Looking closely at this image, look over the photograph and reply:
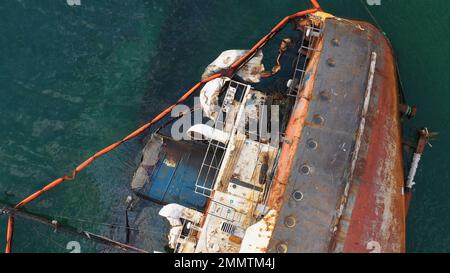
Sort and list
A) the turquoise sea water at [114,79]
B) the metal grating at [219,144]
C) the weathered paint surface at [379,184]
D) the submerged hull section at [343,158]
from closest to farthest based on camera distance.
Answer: the submerged hull section at [343,158], the weathered paint surface at [379,184], the metal grating at [219,144], the turquoise sea water at [114,79]

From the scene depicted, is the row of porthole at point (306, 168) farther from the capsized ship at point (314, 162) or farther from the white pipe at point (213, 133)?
the white pipe at point (213, 133)

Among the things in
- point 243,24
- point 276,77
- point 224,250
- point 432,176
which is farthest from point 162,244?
point 432,176

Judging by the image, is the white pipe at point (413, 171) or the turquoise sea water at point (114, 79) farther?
the turquoise sea water at point (114, 79)

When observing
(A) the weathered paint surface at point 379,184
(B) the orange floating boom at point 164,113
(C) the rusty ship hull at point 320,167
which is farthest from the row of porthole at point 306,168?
(B) the orange floating boom at point 164,113

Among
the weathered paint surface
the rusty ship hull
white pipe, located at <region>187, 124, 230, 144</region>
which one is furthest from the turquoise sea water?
the weathered paint surface

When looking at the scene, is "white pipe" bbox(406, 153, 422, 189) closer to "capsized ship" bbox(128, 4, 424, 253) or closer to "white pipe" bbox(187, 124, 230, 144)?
"capsized ship" bbox(128, 4, 424, 253)

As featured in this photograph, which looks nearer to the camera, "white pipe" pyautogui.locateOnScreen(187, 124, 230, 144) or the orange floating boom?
"white pipe" pyautogui.locateOnScreen(187, 124, 230, 144)
